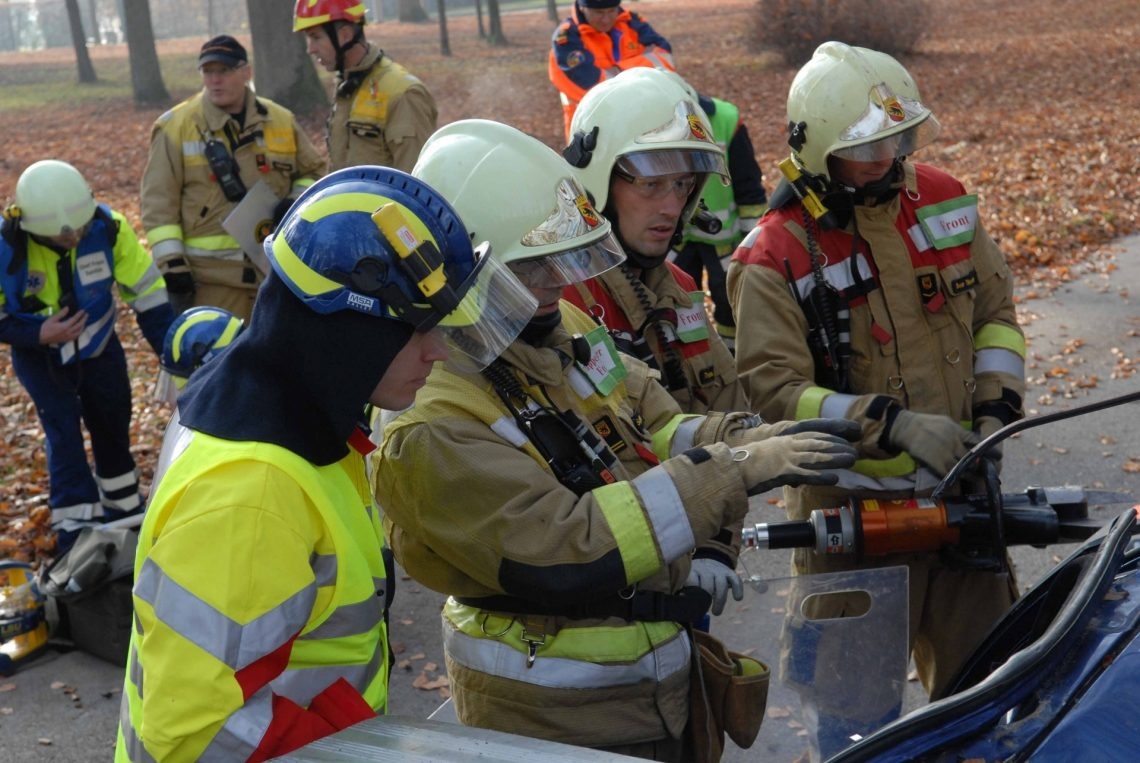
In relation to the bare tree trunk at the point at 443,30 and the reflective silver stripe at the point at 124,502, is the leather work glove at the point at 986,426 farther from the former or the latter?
the bare tree trunk at the point at 443,30

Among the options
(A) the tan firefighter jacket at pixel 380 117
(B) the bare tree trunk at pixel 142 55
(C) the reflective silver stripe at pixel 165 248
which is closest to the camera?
(C) the reflective silver stripe at pixel 165 248

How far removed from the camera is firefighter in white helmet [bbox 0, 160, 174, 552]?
5.95m

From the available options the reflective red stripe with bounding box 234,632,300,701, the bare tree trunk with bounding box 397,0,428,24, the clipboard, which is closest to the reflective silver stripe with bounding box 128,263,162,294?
the clipboard

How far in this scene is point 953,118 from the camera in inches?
701

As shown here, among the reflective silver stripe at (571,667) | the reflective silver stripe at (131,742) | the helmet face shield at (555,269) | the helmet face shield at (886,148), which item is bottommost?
the reflective silver stripe at (571,667)

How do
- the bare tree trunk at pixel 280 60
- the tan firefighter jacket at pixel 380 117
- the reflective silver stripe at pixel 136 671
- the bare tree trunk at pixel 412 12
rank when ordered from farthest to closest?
the bare tree trunk at pixel 412 12 < the bare tree trunk at pixel 280 60 < the tan firefighter jacket at pixel 380 117 < the reflective silver stripe at pixel 136 671

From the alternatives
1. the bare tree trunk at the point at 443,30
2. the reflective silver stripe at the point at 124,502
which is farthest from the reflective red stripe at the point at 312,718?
the bare tree trunk at the point at 443,30

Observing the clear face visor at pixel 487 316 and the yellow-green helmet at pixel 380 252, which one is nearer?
the yellow-green helmet at pixel 380 252

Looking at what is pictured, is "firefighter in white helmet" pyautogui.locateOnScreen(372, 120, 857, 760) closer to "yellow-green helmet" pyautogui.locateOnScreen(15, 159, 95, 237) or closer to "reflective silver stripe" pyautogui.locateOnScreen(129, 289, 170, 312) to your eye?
"yellow-green helmet" pyautogui.locateOnScreen(15, 159, 95, 237)

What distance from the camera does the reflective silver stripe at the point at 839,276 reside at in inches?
141

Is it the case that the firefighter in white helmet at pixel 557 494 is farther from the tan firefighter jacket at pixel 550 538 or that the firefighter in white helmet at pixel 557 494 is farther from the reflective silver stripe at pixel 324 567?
the reflective silver stripe at pixel 324 567

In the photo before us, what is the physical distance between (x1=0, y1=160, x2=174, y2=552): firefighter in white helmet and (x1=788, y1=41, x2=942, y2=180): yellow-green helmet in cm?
384

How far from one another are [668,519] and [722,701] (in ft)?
1.94

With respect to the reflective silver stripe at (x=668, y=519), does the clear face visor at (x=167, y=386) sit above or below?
below
